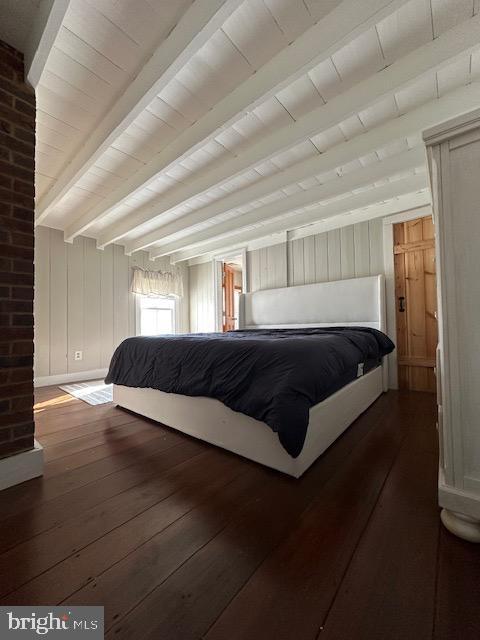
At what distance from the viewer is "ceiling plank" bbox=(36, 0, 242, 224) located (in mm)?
1213

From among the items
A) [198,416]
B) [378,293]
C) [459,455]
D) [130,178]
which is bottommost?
[198,416]

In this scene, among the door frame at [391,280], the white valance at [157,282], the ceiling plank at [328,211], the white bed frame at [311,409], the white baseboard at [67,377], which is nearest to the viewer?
the white bed frame at [311,409]

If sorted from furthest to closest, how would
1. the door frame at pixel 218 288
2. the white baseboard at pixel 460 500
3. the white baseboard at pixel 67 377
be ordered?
the door frame at pixel 218 288 < the white baseboard at pixel 67 377 < the white baseboard at pixel 460 500

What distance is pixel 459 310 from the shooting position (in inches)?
38.8

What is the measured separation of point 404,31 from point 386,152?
1.16 m

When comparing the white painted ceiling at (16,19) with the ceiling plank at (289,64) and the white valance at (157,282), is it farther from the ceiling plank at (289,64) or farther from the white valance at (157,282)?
the white valance at (157,282)

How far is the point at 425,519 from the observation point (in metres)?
1.07

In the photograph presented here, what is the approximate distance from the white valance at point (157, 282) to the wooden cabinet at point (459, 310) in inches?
189

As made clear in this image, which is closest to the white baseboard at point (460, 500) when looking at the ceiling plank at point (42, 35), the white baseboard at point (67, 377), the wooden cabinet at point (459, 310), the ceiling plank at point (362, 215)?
the wooden cabinet at point (459, 310)

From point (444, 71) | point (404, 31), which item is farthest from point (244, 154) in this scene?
point (444, 71)

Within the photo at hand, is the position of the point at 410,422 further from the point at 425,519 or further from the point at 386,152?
the point at 386,152

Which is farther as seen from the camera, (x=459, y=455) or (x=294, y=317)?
(x=294, y=317)

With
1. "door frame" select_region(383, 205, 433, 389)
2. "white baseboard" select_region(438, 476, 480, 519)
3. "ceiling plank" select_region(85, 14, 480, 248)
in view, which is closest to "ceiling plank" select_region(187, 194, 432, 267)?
"door frame" select_region(383, 205, 433, 389)

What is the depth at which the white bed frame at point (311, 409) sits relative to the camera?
1.48 m
